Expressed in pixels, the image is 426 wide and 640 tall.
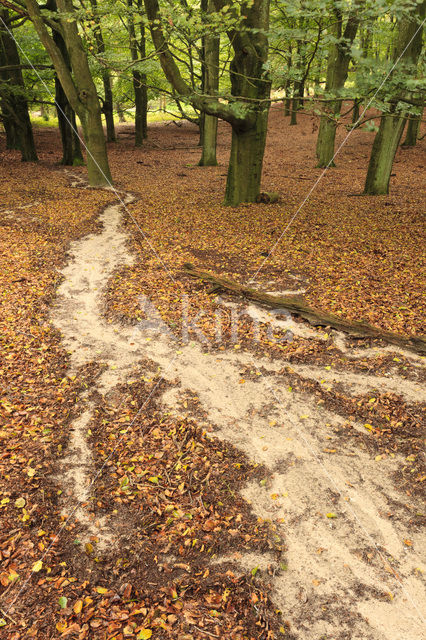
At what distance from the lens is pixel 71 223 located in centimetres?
1190

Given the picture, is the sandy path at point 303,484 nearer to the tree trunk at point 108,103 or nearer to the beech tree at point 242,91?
the beech tree at point 242,91

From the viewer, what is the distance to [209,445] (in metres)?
4.57

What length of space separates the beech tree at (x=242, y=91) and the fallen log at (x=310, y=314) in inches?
163

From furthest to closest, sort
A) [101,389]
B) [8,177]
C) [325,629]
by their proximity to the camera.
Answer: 1. [8,177]
2. [101,389]
3. [325,629]

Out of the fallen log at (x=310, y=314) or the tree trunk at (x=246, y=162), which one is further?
the tree trunk at (x=246, y=162)

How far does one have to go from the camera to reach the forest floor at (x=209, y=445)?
3.12 meters

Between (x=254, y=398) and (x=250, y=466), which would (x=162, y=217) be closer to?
(x=254, y=398)

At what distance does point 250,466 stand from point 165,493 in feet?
3.20

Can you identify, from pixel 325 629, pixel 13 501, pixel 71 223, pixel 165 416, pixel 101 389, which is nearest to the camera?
pixel 325 629

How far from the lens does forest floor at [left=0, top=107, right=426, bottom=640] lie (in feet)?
10.2

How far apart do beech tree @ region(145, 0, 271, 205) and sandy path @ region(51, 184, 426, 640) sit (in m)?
6.39

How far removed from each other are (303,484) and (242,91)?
1091 cm

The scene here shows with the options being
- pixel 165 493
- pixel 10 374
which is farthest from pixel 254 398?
pixel 10 374

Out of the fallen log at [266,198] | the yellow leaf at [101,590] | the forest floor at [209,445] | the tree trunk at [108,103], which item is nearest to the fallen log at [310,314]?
the forest floor at [209,445]
